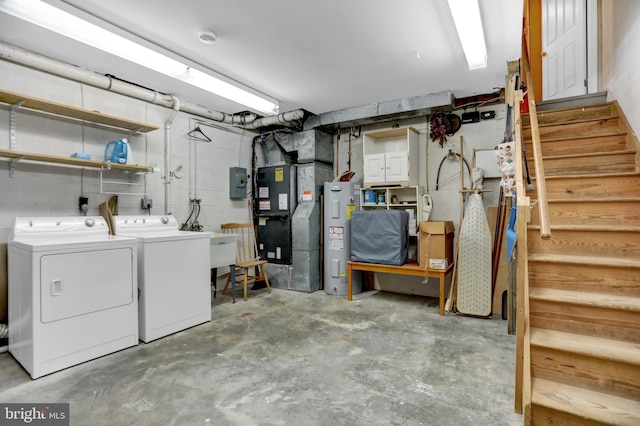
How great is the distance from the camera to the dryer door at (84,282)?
256cm

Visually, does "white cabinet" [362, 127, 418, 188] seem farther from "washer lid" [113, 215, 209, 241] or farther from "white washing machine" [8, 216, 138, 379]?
"white washing machine" [8, 216, 138, 379]

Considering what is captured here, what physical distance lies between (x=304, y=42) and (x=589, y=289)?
116 inches

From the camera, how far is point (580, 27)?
3.96 meters

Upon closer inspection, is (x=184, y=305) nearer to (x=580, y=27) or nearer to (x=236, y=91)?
(x=236, y=91)

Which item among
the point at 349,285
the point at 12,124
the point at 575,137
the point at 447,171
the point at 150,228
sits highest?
the point at 12,124

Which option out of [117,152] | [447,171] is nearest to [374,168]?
[447,171]

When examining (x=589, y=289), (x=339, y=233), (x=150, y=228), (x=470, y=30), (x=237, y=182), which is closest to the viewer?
(x=589, y=289)

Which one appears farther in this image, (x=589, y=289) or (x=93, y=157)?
(x=93, y=157)

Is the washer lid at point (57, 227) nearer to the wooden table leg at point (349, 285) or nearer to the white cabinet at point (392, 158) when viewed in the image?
the wooden table leg at point (349, 285)

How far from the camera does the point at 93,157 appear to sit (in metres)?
3.71

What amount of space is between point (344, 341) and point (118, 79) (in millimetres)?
3872

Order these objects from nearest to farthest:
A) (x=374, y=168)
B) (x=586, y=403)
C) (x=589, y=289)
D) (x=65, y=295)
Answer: (x=586, y=403)
(x=589, y=289)
(x=65, y=295)
(x=374, y=168)

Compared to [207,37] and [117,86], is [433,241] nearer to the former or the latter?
[207,37]

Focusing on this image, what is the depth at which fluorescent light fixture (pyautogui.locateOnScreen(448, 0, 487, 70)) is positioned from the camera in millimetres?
2436
